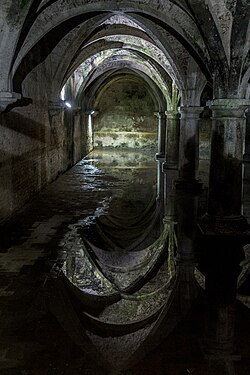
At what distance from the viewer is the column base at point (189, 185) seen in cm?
1102

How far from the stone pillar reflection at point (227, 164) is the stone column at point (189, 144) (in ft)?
11.8

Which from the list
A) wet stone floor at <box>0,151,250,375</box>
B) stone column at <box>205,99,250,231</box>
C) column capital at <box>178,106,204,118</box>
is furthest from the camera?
column capital at <box>178,106,204,118</box>

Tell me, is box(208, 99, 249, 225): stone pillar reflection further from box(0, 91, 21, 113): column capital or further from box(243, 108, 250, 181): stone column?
box(243, 108, 250, 181): stone column

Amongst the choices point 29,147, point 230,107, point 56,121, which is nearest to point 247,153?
point 56,121

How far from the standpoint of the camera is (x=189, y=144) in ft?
35.9

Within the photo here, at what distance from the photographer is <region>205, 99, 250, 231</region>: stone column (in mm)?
7098

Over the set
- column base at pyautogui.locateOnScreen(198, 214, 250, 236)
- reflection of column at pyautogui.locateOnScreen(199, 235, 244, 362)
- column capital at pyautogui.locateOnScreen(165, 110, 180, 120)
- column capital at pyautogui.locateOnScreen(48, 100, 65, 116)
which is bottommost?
reflection of column at pyautogui.locateOnScreen(199, 235, 244, 362)

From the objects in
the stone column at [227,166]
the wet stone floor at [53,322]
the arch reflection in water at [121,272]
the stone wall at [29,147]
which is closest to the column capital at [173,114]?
the stone wall at [29,147]

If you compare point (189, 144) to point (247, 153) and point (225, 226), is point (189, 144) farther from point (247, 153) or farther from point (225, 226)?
point (247, 153)

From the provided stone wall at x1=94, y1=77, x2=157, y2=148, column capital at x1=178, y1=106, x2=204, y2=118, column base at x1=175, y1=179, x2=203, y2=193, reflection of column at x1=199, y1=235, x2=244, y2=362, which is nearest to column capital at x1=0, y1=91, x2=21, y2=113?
reflection of column at x1=199, y1=235, x2=244, y2=362

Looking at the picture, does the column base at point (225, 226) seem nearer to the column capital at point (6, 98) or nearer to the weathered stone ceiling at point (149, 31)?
the weathered stone ceiling at point (149, 31)

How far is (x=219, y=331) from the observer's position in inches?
148

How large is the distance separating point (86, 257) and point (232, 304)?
225 cm

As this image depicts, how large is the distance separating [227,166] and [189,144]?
3843mm
